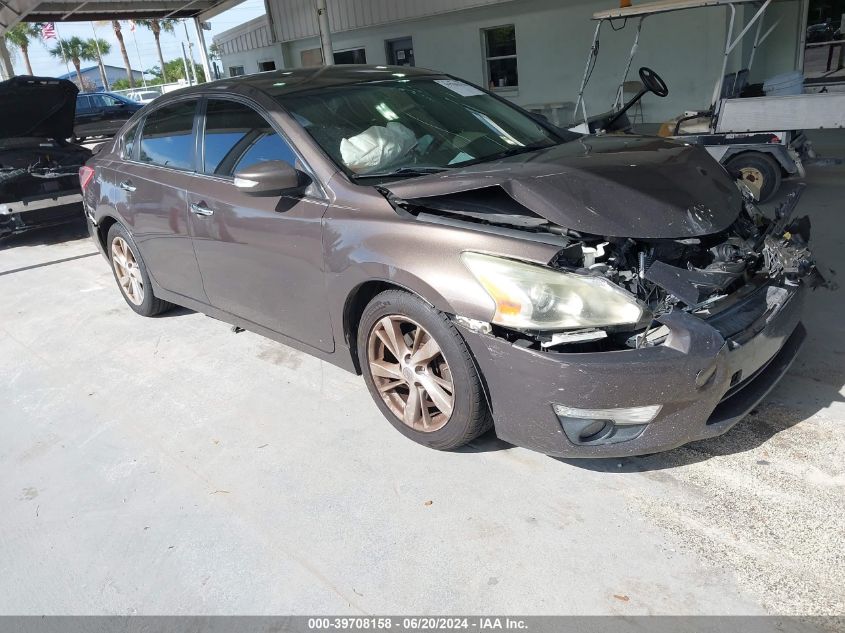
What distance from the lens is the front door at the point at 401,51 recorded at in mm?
15492

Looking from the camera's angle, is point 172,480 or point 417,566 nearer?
point 417,566

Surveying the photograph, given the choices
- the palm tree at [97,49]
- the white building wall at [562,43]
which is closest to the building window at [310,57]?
the white building wall at [562,43]

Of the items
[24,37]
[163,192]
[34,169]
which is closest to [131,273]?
[163,192]

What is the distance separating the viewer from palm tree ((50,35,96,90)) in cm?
6431

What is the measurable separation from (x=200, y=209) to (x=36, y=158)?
19.6ft

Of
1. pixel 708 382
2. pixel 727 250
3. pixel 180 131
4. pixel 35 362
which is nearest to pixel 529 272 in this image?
pixel 708 382

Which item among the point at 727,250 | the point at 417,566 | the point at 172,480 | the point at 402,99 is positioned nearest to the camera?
the point at 417,566

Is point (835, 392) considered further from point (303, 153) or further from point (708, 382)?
point (303, 153)

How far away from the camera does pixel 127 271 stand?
205 inches

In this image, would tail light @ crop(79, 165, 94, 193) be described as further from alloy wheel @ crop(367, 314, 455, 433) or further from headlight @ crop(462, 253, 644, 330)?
headlight @ crop(462, 253, 644, 330)

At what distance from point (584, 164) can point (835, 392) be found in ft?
5.59

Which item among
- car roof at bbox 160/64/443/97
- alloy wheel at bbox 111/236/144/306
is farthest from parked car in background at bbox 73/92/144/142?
car roof at bbox 160/64/443/97

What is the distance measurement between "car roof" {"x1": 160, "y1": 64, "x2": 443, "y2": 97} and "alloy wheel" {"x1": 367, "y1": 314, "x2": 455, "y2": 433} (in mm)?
1585

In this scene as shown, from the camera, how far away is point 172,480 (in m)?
3.10
